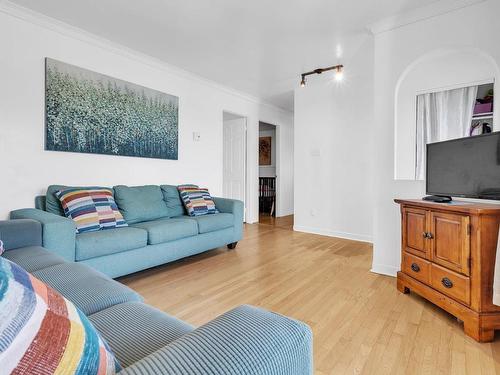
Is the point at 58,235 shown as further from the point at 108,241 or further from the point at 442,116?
the point at 442,116

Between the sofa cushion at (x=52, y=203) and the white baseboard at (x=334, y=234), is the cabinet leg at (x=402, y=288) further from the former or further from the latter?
the sofa cushion at (x=52, y=203)

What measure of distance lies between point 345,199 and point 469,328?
274 cm

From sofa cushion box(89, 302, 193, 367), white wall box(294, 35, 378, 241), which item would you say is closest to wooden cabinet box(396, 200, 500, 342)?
sofa cushion box(89, 302, 193, 367)

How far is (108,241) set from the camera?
2.35m

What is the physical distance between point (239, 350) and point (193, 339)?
0.35 feet

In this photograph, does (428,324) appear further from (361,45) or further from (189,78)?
(189,78)

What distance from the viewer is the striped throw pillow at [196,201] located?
135 inches

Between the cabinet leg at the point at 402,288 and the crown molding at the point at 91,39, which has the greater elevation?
the crown molding at the point at 91,39

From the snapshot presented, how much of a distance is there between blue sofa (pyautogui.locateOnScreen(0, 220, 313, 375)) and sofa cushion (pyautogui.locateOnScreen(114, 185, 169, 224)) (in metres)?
1.74

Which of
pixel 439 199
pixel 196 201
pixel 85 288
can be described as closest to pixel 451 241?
pixel 439 199

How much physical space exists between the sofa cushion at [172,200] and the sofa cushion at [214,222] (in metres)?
0.28

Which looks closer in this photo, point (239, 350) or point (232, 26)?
point (239, 350)

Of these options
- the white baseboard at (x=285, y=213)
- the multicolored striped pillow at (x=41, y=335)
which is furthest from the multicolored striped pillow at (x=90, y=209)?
the white baseboard at (x=285, y=213)

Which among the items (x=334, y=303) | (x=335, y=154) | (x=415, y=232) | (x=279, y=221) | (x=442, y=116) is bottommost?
(x=334, y=303)
